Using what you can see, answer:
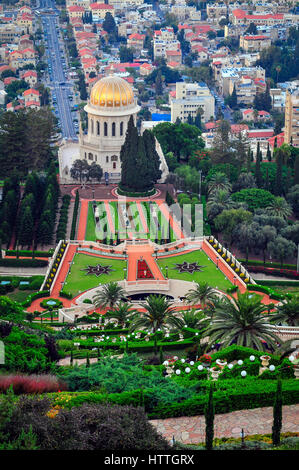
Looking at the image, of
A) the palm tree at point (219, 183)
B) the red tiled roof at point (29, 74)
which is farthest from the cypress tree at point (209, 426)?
the red tiled roof at point (29, 74)

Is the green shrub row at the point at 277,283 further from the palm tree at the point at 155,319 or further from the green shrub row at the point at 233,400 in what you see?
the green shrub row at the point at 233,400

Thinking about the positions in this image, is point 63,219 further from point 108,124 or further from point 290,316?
point 290,316

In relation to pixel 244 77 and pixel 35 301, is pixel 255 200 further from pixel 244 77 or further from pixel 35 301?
pixel 244 77

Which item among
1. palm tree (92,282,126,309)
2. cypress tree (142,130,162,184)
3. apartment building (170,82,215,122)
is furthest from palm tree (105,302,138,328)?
apartment building (170,82,215,122)

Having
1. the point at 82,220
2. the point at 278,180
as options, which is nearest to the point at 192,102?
the point at 278,180

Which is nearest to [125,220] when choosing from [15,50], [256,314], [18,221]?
[18,221]

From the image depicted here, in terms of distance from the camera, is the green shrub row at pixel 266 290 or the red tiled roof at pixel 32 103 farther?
the red tiled roof at pixel 32 103

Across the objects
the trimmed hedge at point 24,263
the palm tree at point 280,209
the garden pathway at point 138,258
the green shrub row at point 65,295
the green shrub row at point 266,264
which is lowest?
the green shrub row at point 266,264
